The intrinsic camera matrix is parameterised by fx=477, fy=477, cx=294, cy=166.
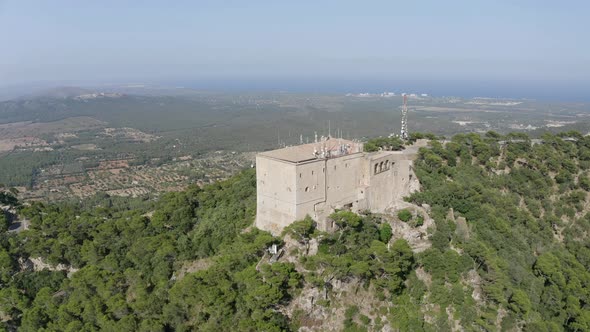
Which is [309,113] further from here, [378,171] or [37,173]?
[378,171]

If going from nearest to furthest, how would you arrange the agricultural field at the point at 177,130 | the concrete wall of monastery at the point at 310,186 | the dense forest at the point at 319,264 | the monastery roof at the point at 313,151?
the dense forest at the point at 319,264, the concrete wall of monastery at the point at 310,186, the monastery roof at the point at 313,151, the agricultural field at the point at 177,130

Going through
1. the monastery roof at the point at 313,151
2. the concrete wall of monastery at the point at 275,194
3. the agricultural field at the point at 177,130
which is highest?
the monastery roof at the point at 313,151

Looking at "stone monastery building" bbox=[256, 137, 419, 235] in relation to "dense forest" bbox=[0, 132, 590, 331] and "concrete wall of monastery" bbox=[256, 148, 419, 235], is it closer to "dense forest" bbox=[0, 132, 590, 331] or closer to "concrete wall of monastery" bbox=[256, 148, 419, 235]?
"concrete wall of monastery" bbox=[256, 148, 419, 235]

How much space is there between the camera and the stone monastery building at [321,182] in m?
28.4

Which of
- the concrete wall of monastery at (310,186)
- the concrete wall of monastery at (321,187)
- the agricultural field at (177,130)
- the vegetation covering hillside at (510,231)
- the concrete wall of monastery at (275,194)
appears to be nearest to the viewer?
the concrete wall of monastery at (310,186)

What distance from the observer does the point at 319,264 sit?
27.3 meters

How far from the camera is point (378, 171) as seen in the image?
32.3 m

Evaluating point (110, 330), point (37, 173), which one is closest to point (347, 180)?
point (110, 330)

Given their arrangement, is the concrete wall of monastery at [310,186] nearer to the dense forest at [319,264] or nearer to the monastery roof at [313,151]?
the monastery roof at [313,151]

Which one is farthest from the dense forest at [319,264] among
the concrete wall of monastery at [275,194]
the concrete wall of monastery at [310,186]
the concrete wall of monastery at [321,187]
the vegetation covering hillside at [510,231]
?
the concrete wall of monastery at [310,186]

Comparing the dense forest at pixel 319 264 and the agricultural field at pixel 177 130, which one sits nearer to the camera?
the dense forest at pixel 319 264

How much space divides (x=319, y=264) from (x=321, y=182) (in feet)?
16.4

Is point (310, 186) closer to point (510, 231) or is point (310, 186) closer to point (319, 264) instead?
point (319, 264)

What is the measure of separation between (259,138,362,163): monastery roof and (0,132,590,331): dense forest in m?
4.22
